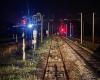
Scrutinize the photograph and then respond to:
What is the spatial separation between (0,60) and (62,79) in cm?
1021

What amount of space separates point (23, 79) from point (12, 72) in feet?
9.89

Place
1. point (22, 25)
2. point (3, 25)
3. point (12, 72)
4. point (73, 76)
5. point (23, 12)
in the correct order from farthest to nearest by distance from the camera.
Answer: point (3, 25), point (23, 12), point (22, 25), point (12, 72), point (73, 76)

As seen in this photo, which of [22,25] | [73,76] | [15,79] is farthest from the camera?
[22,25]

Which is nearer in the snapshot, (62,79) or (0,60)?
(62,79)

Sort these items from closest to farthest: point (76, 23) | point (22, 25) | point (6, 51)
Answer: point (22, 25)
point (6, 51)
point (76, 23)

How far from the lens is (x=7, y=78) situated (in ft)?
52.1

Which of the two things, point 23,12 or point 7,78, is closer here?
point 7,78

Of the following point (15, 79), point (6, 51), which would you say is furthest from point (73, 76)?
point (6, 51)

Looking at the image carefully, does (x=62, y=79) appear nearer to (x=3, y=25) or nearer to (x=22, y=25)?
(x=22, y=25)

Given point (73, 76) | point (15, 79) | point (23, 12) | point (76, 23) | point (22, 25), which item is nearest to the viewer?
point (15, 79)

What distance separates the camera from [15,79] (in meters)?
15.8

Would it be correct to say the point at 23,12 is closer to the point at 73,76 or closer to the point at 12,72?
the point at 12,72

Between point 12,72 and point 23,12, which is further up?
point 23,12

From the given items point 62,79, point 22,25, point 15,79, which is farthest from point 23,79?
point 22,25
